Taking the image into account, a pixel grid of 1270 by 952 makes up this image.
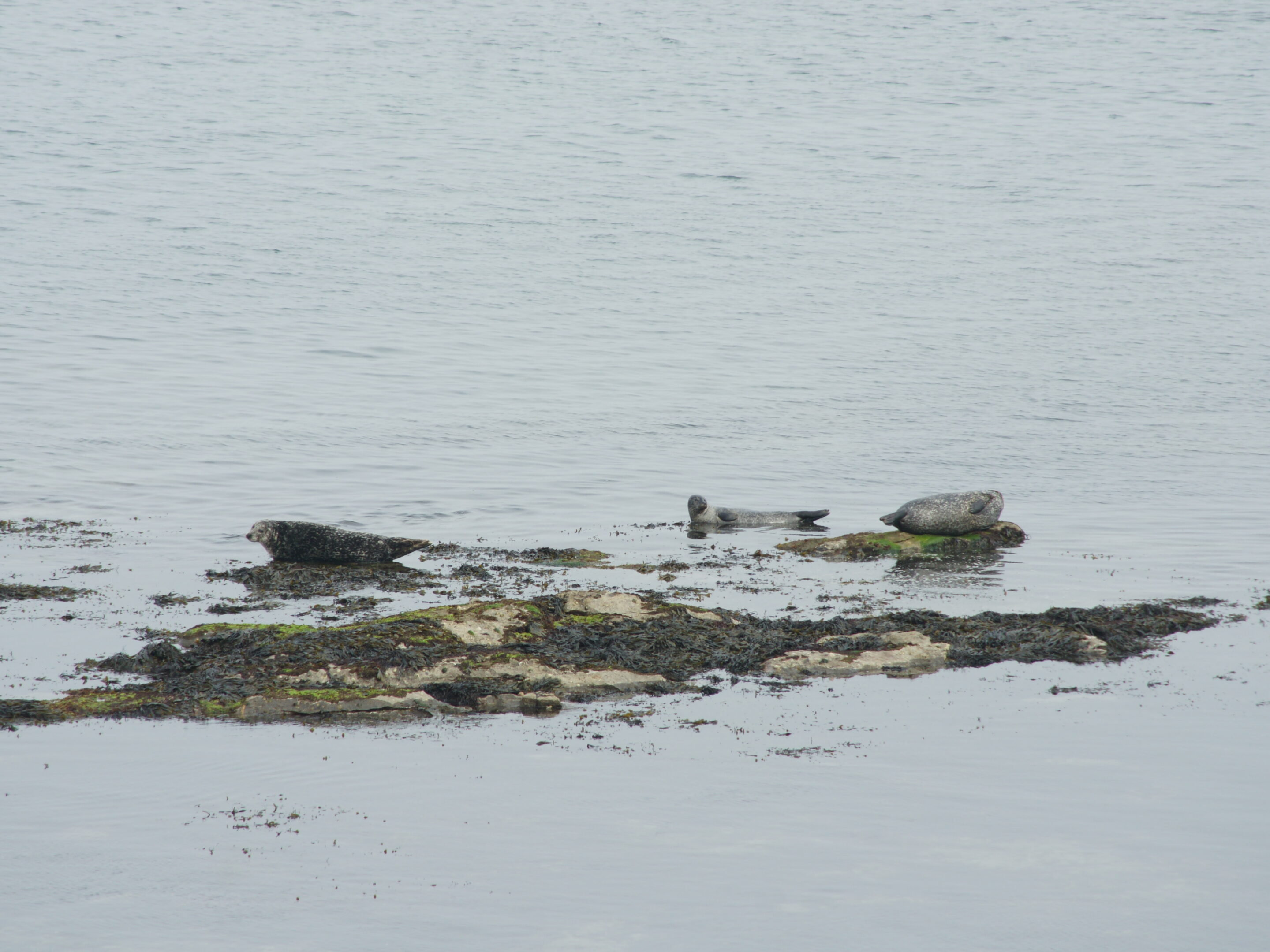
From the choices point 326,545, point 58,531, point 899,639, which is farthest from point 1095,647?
point 58,531

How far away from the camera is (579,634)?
Result: 8.13 m

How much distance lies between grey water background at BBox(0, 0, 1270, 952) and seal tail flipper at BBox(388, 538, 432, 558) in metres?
1.42

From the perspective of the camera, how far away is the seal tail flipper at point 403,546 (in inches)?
441

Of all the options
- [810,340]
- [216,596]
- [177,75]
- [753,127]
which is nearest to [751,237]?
[810,340]

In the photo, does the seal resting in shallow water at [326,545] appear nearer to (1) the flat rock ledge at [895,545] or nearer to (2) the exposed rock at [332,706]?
(1) the flat rock ledge at [895,545]

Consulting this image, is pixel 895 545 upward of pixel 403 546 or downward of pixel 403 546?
downward

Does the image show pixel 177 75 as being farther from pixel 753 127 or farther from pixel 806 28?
pixel 806 28

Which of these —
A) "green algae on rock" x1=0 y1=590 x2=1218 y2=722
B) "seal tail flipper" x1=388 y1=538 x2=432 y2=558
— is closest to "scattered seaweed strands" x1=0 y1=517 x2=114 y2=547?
"seal tail flipper" x1=388 y1=538 x2=432 y2=558

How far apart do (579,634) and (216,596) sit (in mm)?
3271

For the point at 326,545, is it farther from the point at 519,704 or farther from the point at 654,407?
the point at 654,407

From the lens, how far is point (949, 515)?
488 inches

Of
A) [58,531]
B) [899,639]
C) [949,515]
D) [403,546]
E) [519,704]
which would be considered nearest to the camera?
[519,704]

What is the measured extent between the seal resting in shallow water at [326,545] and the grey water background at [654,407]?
63cm

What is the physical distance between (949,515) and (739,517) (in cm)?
229
